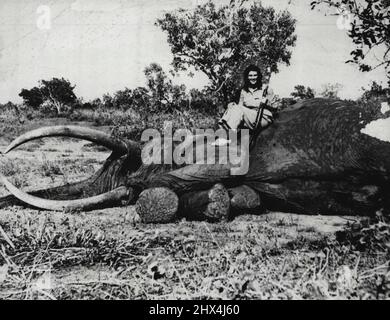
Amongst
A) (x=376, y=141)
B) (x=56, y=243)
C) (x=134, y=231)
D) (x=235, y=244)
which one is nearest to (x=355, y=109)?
(x=376, y=141)

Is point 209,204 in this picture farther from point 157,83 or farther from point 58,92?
point 58,92

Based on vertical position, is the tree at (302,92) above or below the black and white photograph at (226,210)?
above

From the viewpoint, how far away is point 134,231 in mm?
3766

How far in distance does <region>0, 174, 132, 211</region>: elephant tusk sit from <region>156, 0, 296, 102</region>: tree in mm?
6468

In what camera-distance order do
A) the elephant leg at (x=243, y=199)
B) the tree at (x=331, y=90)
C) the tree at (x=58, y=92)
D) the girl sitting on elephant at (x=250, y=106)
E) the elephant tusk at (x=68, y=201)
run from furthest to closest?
the tree at (x=58, y=92) < the tree at (x=331, y=90) < the girl sitting on elephant at (x=250, y=106) < the elephant leg at (x=243, y=199) < the elephant tusk at (x=68, y=201)

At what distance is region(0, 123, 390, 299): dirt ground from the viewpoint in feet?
8.00

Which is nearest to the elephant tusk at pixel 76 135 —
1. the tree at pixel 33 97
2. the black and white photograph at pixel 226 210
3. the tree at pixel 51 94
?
the black and white photograph at pixel 226 210

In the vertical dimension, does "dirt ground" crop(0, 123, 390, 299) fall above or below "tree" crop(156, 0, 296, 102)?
below

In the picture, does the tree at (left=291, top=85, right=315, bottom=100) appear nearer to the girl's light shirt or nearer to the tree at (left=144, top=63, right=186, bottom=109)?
the tree at (left=144, top=63, right=186, bottom=109)

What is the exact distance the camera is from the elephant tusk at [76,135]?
12.8 ft

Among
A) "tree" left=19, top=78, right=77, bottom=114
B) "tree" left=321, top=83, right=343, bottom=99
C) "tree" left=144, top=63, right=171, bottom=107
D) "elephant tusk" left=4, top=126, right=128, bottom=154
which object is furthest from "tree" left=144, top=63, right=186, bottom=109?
"tree" left=19, top=78, right=77, bottom=114

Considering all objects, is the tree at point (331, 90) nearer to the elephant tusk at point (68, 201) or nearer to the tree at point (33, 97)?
the elephant tusk at point (68, 201)

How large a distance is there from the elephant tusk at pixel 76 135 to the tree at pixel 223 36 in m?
6.29
